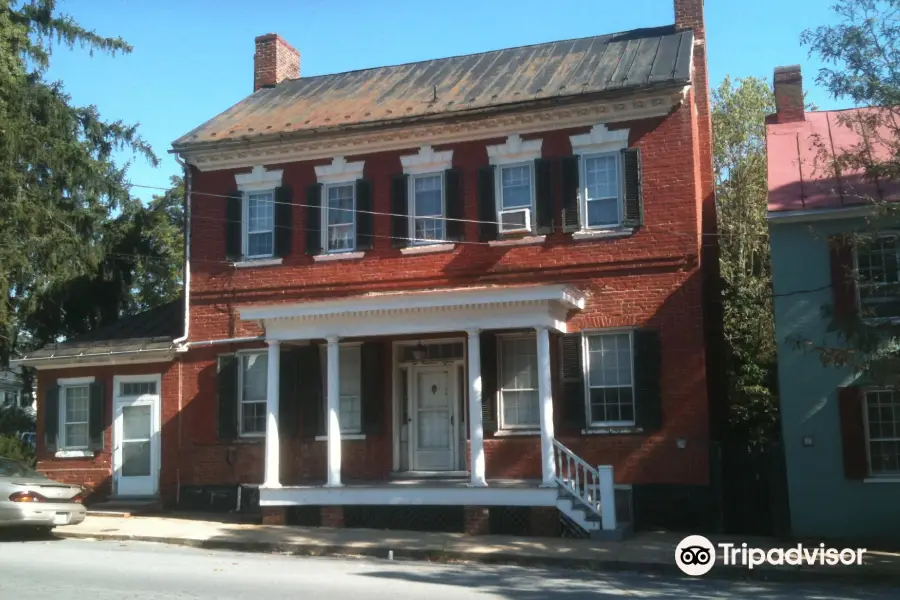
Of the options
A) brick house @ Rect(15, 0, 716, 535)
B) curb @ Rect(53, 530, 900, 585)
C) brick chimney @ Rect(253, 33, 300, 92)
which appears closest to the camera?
curb @ Rect(53, 530, 900, 585)

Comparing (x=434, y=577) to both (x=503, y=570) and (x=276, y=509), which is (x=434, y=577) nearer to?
(x=503, y=570)

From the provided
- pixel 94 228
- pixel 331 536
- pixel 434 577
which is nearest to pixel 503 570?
pixel 434 577

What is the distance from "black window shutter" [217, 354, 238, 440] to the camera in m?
18.4

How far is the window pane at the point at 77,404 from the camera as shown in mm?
19766

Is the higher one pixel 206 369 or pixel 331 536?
pixel 206 369

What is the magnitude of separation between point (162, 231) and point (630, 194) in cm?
1673

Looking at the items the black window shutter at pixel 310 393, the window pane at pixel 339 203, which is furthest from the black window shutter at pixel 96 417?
the window pane at pixel 339 203

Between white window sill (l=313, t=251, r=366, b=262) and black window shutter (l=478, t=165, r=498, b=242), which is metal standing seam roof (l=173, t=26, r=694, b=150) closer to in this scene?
black window shutter (l=478, t=165, r=498, b=242)

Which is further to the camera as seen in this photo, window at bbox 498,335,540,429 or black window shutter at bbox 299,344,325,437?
black window shutter at bbox 299,344,325,437

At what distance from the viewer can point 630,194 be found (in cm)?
1652

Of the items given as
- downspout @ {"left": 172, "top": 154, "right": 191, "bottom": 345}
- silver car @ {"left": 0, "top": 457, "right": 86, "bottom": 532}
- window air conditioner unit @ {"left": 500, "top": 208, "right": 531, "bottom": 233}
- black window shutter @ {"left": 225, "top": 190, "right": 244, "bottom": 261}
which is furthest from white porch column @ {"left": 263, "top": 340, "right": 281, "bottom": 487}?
window air conditioner unit @ {"left": 500, "top": 208, "right": 531, "bottom": 233}

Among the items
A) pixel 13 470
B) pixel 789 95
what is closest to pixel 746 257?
pixel 789 95

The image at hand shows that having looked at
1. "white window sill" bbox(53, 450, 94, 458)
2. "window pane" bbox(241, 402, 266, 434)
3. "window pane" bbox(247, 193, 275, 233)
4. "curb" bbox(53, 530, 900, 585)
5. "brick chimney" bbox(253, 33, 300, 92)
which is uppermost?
"brick chimney" bbox(253, 33, 300, 92)

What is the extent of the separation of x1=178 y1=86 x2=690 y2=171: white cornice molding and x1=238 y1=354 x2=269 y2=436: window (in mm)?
3998
